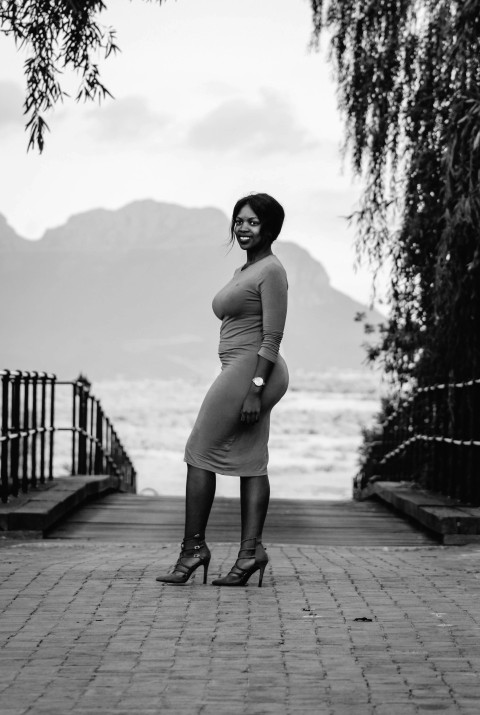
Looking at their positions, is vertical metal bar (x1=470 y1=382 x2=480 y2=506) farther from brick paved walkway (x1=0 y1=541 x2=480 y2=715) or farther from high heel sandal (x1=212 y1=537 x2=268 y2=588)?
high heel sandal (x1=212 y1=537 x2=268 y2=588)

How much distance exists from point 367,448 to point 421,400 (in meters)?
9.95

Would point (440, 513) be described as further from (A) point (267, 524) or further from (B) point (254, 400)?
(B) point (254, 400)

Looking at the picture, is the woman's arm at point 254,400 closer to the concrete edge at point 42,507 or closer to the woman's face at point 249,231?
the woman's face at point 249,231

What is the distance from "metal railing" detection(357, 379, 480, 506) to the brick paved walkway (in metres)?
3.14

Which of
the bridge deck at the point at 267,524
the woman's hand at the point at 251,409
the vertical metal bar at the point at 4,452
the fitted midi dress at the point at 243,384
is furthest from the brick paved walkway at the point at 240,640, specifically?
the vertical metal bar at the point at 4,452

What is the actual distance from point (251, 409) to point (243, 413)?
1.7 inches

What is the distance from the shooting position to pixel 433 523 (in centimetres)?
1000

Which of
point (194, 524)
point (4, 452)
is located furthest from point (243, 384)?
point (4, 452)

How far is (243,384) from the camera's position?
6590mm

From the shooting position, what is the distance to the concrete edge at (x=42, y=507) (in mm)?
9516

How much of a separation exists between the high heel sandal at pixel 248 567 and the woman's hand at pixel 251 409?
0.61 m

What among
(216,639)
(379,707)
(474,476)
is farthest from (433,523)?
(379,707)

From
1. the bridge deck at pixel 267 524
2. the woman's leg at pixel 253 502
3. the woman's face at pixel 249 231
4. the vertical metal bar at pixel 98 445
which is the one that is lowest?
the bridge deck at pixel 267 524

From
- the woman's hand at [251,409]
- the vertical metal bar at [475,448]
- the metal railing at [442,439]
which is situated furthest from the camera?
the metal railing at [442,439]
